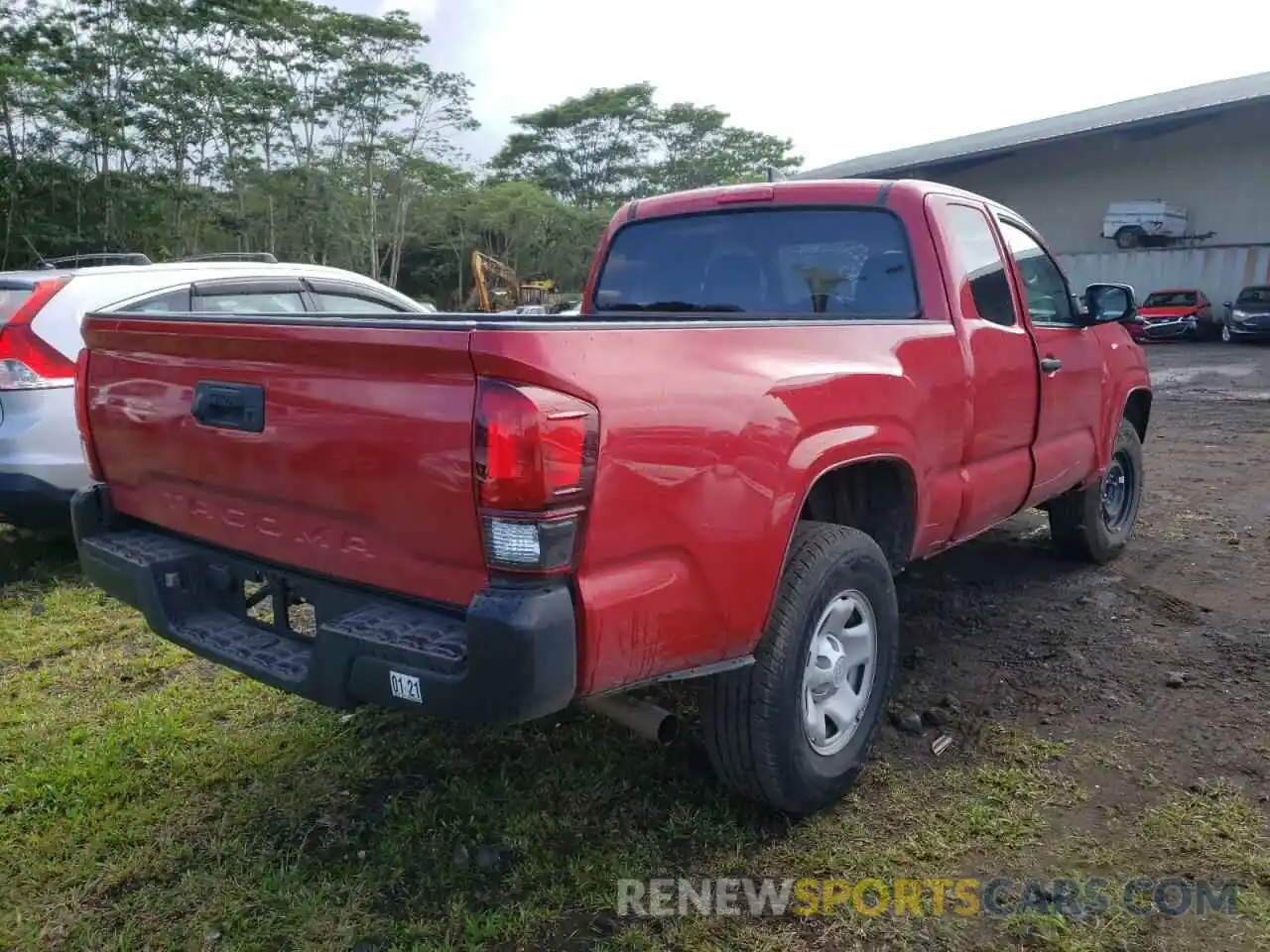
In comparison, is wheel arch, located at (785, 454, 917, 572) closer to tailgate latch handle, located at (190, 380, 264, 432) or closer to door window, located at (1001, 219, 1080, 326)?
door window, located at (1001, 219, 1080, 326)

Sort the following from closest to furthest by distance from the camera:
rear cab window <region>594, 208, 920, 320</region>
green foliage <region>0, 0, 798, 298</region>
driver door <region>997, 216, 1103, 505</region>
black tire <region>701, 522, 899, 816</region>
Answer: black tire <region>701, 522, 899, 816</region>
rear cab window <region>594, 208, 920, 320</region>
driver door <region>997, 216, 1103, 505</region>
green foliage <region>0, 0, 798, 298</region>

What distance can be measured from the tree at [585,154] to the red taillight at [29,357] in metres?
44.5

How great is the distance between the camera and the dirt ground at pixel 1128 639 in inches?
132

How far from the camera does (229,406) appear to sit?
8.27 feet

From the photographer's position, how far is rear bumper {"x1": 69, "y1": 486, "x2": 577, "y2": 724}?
2.00m

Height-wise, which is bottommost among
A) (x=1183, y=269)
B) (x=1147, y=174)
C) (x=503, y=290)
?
(x=503, y=290)

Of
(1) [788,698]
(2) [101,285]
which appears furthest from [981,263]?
(2) [101,285]

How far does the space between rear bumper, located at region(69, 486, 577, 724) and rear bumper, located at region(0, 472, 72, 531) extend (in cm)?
201

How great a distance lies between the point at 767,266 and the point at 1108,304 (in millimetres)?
1899

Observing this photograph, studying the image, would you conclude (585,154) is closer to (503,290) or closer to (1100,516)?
(503,290)

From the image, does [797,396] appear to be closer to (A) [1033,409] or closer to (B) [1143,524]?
(A) [1033,409]

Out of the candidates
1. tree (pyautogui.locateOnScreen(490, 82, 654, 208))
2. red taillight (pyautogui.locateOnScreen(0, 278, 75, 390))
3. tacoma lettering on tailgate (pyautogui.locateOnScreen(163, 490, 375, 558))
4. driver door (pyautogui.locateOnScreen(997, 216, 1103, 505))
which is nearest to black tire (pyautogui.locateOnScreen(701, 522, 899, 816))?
tacoma lettering on tailgate (pyautogui.locateOnScreen(163, 490, 375, 558))

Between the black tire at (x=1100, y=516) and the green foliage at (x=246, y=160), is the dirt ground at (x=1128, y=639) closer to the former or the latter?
the black tire at (x=1100, y=516)

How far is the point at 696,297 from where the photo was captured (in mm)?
4000
